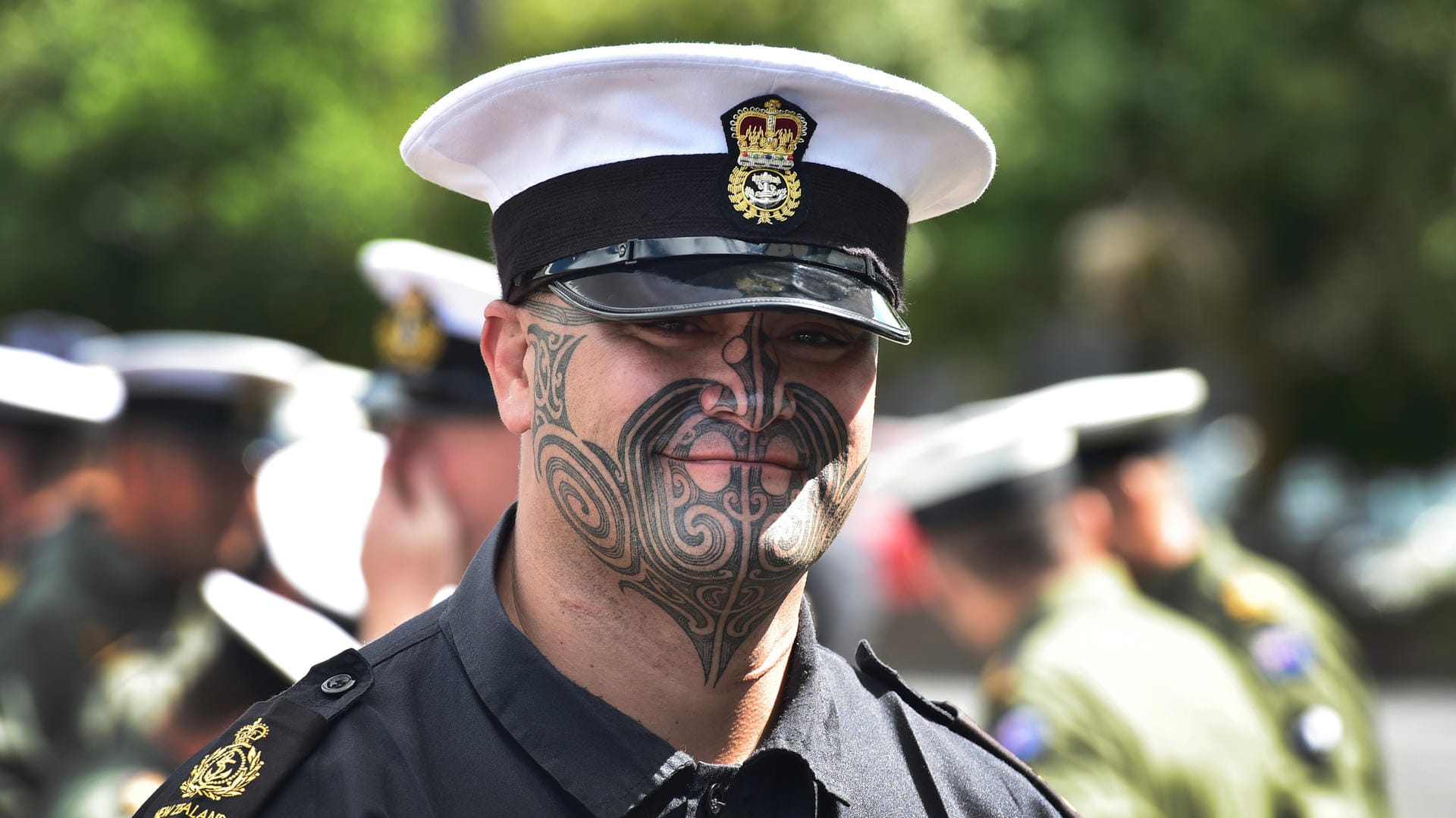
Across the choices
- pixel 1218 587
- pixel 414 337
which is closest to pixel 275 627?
pixel 414 337

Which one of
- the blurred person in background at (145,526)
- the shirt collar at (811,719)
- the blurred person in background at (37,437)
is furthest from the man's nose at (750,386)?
the blurred person in background at (37,437)

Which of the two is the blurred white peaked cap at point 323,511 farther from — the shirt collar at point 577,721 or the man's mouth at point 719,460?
the man's mouth at point 719,460

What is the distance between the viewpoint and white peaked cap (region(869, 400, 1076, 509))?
16.8 ft

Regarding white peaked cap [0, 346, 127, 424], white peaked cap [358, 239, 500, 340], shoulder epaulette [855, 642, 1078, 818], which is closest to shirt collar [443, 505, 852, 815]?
shoulder epaulette [855, 642, 1078, 818]

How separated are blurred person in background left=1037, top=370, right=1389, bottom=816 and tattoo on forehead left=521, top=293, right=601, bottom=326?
352 centimetres

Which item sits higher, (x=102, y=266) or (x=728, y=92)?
(x=728, y=92)

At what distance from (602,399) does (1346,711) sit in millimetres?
3925

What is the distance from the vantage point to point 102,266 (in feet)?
46.3

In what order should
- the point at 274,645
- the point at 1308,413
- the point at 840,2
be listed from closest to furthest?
the point at 274,645 < the point at 840,2 < the point at 1308,413

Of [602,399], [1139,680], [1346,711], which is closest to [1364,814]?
[1346,711]

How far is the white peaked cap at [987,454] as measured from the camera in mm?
5133

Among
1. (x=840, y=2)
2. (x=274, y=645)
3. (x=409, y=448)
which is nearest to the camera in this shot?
(x=274, y=645)

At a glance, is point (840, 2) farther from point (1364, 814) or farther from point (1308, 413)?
point (1364, 814)

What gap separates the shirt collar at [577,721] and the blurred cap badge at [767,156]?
629mm
